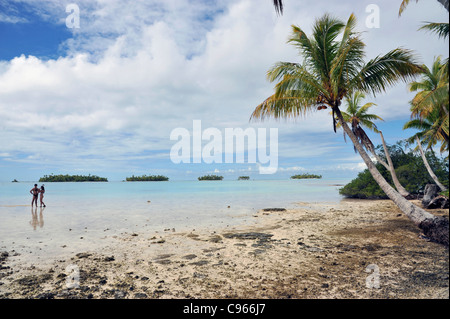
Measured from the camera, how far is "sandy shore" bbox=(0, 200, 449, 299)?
14.0 feet

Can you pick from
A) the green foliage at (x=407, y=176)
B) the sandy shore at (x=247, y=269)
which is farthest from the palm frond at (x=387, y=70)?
the green foliage at (x=407, y=176)

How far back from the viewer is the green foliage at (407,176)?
21.6 metres

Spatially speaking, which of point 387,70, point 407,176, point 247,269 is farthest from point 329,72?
point 407,176

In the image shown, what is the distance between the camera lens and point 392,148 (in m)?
25.7

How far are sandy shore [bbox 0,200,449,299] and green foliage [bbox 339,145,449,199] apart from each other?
54.3ft

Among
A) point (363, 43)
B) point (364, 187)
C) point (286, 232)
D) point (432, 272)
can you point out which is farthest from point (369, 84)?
point (364, 187)

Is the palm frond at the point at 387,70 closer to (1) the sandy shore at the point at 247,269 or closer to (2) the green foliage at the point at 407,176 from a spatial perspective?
(1) the sandy shore at the point at 247,269

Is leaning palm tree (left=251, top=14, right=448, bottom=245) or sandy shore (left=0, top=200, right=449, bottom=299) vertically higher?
leaning palm tree (left=251, top=14, right=448, bottom=245)

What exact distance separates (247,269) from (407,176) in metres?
23.3

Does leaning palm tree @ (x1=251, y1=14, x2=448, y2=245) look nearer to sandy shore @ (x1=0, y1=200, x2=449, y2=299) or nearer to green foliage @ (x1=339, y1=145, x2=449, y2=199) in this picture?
sandy shore @ (x1=0, y1=200, x2=449, y2=299)

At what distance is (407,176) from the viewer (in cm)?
2247

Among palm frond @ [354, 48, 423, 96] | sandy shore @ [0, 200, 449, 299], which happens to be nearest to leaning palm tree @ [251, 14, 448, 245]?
palm frond @ [354, 48, 423, 96]
